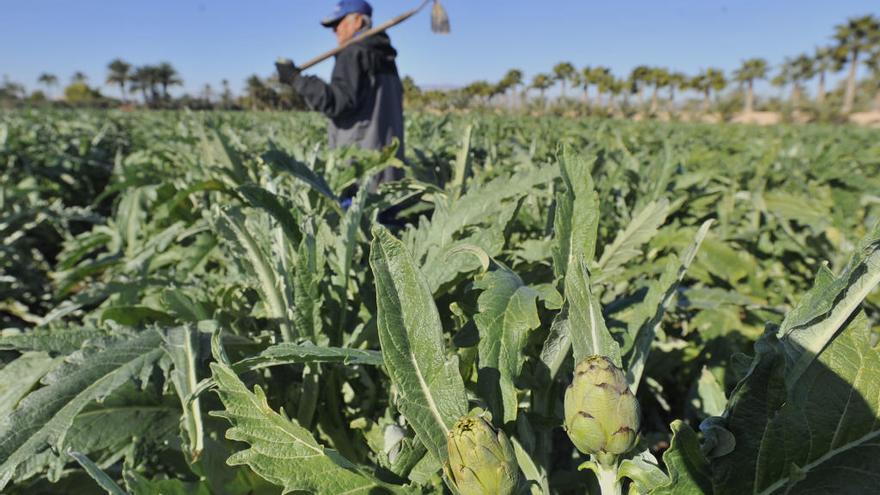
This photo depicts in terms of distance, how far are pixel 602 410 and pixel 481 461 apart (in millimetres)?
138

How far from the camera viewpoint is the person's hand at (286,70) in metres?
3.63

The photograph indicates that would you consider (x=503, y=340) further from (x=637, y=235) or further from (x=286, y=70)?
(x=286, y=70)

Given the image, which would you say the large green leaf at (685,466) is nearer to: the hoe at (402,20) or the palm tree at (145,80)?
the hoe at (402,20)

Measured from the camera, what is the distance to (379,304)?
77 centimetres

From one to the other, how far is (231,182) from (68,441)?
128 cm

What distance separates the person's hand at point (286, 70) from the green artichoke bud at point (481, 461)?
3.34m

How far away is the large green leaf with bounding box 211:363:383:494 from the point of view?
28.9 inches

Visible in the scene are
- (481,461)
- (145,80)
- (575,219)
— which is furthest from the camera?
(145,80)

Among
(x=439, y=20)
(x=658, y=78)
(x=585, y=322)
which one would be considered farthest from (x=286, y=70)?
(x=658, y=78)

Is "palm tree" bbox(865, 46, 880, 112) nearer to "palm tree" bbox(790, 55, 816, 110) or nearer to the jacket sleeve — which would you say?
"palm tree" bbox(790, 55, 816, 110)

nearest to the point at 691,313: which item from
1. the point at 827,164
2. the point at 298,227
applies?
the point at 298,227

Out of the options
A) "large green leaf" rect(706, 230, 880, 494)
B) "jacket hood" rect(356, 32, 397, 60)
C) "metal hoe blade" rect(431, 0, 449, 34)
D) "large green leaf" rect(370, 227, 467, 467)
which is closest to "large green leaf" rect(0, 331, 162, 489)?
"large green leaf" rect(370, 227, 467, 467)

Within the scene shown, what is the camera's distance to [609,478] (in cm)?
69

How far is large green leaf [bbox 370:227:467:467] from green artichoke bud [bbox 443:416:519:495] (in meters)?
0.13
